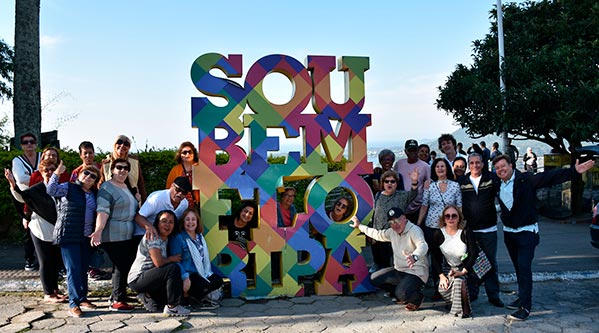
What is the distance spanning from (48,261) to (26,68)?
559 centimetres

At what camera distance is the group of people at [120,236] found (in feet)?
15.9

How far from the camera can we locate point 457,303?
4961 millimetres

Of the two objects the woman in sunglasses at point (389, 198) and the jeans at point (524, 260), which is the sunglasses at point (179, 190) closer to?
the woman in sunglasses at point (389, 198)

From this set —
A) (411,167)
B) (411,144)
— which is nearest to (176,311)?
(411,167)

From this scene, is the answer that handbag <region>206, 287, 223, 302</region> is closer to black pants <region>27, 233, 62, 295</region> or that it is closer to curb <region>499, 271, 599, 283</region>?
black pants <region>27, 233, 62, 295</region>

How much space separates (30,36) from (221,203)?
6310 millimetres

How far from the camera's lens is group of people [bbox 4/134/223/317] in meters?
4.86

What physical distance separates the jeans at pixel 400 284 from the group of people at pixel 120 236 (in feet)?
5.89

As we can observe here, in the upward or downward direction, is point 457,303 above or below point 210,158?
below

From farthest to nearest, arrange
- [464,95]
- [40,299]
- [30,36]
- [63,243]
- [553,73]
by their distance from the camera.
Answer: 1. [464,95]
2. [553,73]
3. [30,36]
4. [40,299]
5. [63,243]

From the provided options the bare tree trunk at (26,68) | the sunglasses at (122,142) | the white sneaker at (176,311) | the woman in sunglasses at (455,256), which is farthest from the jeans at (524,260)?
the bare tree trunk at (26,68)

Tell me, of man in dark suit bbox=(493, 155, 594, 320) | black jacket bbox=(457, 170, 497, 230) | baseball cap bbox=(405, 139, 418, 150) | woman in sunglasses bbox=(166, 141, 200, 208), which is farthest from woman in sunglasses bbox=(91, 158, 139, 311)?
man in dark suit bbox=(493, 155, 594, 320)

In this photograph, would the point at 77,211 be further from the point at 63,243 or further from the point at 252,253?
the point at 252,253

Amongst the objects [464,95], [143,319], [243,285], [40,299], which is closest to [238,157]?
[243,285]
